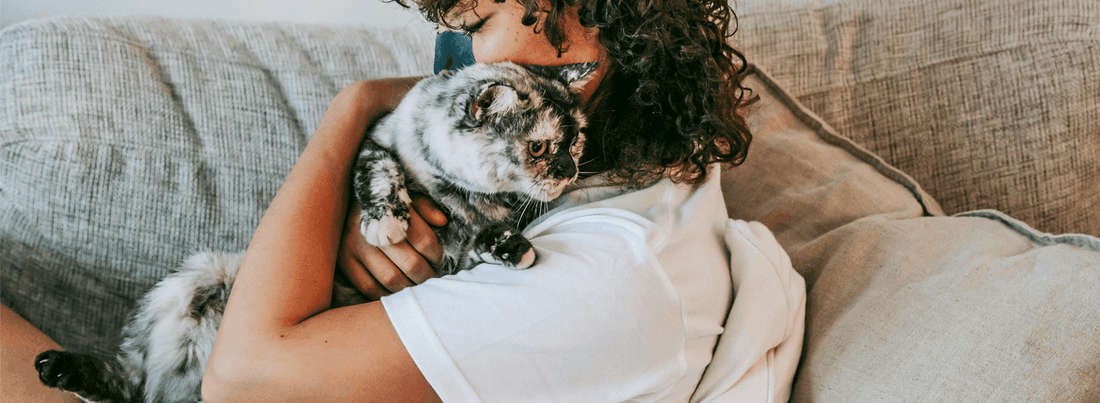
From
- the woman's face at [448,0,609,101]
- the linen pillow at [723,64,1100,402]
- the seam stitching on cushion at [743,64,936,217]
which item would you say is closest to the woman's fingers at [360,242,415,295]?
the woman's face at [448,0,609,101]

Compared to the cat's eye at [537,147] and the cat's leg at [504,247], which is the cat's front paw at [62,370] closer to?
the cat's leg at [504,247]

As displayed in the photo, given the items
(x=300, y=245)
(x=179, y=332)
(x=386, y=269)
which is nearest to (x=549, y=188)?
(x=386, y=269)

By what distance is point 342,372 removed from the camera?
780mm

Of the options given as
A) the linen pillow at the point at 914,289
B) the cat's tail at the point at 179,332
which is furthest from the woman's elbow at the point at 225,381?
the linen pillow at the point at 914,289

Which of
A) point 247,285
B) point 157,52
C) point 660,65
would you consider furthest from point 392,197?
Result: point 157,52

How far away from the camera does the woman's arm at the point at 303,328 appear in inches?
30.9

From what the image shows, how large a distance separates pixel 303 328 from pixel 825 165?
1263mm

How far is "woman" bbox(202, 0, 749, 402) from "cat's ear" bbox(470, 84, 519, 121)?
89mm

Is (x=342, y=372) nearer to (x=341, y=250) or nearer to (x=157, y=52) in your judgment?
(x=341, y=250)

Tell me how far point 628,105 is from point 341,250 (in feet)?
2.06

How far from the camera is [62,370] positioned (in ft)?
3.05

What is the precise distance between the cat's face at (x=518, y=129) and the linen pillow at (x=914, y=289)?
60 centimetres

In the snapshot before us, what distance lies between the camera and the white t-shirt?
2.50ft

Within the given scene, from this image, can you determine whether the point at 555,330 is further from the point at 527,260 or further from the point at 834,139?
the point at 834,139
